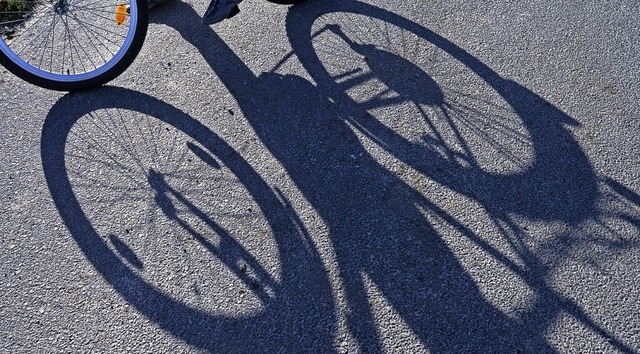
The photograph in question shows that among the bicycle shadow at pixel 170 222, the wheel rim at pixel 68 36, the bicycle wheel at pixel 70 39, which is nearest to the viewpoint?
the bicycle shadow at pixel 170 222

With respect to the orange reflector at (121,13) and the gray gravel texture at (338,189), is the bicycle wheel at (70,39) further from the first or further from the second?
the gray gravel texture at (338,189)

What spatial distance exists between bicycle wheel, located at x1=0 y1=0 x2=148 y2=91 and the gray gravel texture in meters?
0.13

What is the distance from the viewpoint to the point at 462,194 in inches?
131

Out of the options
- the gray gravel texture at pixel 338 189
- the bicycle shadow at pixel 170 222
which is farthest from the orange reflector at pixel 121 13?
the bicycle shadow at pixel 170 222

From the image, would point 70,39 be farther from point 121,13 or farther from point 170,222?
Result: point 170,222

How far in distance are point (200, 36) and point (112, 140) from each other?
111 centimetres

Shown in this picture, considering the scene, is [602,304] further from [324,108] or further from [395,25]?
[395,25]

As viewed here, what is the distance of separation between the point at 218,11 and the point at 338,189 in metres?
1.48

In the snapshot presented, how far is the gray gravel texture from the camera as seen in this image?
2814mm

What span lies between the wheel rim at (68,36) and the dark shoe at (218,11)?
1.52ft

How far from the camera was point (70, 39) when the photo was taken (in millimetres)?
4332

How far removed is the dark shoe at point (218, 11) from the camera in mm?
4113

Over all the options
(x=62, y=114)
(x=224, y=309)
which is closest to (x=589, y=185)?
(x=224, y=309)

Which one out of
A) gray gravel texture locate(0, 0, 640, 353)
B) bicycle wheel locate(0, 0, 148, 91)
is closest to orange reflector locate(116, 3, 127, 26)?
bicycle wheel locate(0, 0, 148, 91)
